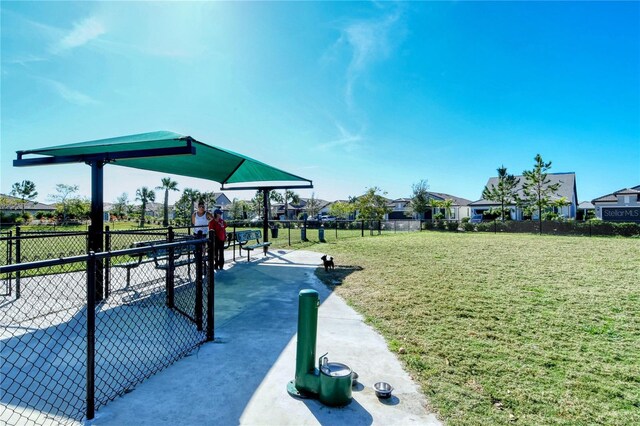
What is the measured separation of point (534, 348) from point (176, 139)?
568 centimetres

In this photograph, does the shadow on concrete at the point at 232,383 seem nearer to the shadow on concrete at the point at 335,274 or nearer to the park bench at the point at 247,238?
the shadow on concrete at the point at 335,274

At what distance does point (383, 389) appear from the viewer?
271 centimetres

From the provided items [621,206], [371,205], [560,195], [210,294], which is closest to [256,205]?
[371,205]

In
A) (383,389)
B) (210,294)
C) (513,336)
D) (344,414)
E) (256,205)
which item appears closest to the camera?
(344,414)

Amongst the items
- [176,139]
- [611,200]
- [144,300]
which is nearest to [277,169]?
[176,139]

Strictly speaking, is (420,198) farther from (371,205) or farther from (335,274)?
(335,274)

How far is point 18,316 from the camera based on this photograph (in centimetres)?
461

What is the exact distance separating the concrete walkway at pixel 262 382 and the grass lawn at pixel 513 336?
309 millimetres

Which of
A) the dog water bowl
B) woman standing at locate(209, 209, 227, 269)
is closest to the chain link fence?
the dog water bowl

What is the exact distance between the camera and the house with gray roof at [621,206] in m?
26.8

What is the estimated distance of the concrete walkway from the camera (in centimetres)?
243

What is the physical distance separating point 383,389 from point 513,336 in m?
2.40

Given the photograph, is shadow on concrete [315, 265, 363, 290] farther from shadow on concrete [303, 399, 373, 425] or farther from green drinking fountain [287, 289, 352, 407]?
shadow on concrete [303, 399, 373, 425]

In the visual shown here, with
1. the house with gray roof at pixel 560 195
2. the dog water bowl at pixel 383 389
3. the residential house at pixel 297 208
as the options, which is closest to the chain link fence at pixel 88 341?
the dog water bowl at pixel 383 389
